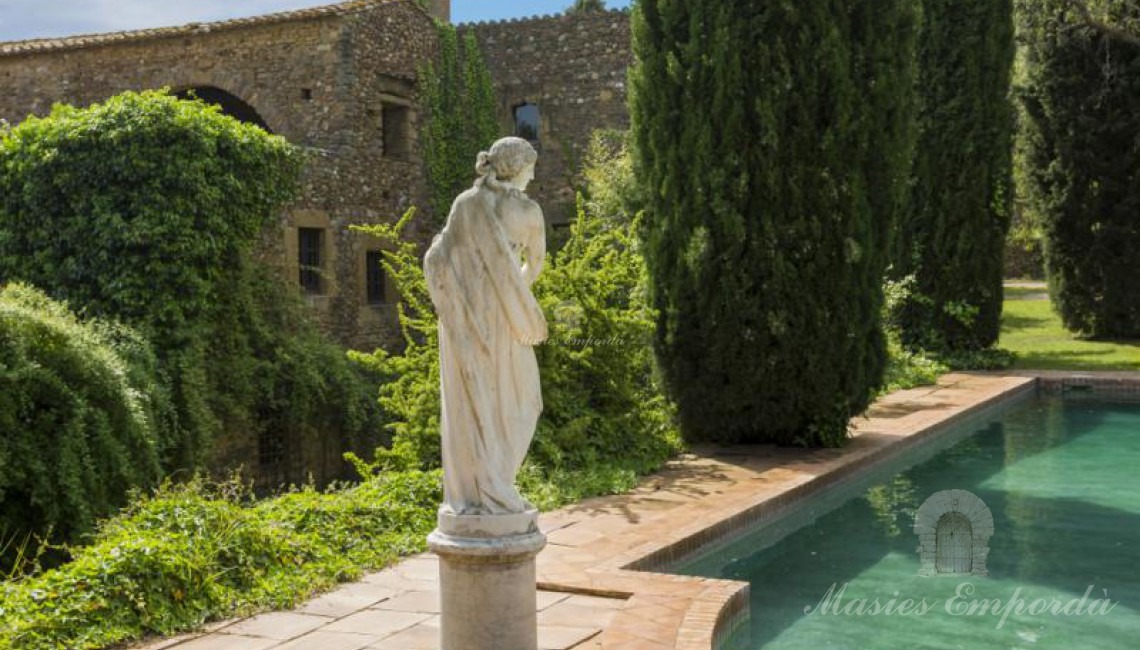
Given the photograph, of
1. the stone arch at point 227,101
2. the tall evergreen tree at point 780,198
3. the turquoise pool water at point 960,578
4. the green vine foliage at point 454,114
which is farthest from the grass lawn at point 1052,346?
the stone arch at point 227,101

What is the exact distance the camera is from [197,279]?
12703mm

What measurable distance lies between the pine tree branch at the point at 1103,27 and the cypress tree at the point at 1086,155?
45 millimetres

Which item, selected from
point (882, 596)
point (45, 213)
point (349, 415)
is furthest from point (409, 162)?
point (882, 596)

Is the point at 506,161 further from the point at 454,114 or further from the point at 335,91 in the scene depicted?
the point at 454,114

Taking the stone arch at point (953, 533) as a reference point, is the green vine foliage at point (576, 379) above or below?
→ above

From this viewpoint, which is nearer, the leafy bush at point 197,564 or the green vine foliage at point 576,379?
the leafy bush at point 197,564

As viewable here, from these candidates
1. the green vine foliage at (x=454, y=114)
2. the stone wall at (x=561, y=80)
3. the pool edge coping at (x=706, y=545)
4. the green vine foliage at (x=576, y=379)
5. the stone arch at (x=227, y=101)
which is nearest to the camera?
the pool edge coping at (x=706, y=545)

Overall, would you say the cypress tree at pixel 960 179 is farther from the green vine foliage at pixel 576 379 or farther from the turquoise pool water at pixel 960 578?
the green vine foliage at pixel 576 379

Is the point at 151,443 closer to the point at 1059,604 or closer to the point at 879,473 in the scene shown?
the point at 879,473

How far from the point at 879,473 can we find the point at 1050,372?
7747mm

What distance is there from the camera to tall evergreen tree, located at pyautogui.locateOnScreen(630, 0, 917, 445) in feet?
33.2

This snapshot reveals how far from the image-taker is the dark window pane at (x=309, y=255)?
1703 cm

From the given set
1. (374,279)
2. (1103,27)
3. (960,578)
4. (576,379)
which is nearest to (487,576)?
(960,578)

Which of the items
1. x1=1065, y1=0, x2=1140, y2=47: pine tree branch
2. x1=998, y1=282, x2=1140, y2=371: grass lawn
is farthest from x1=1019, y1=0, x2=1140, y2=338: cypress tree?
x1=998, y1=282, x2=1140, y2=371: grass lawn
